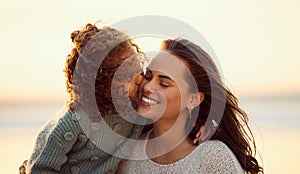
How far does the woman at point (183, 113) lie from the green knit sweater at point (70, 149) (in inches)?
5.1

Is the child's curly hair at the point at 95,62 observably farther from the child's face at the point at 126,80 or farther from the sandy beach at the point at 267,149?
the sandy beach at the point at 267,149

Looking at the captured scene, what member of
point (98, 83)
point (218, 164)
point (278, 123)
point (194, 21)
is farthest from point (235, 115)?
point (278, 123)

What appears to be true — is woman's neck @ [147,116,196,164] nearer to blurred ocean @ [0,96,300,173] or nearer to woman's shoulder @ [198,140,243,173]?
woman's shoulder @ [198,140,243,173]

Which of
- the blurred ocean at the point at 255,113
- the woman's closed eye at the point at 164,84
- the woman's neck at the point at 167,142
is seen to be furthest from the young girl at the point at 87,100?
the blurred ocean at the point at 255,113

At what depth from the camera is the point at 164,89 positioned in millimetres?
3986

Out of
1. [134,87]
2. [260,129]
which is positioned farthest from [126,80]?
[260,129]

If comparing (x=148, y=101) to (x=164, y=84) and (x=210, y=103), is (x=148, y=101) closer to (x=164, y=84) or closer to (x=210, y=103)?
(x=164, y=84)

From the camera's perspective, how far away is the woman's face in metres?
3.96

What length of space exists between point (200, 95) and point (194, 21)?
229 inches

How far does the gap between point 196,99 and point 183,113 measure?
8cm

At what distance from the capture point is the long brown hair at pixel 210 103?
13.4 feet

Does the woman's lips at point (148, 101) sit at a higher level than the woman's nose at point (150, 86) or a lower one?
lower

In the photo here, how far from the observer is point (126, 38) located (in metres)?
3.95

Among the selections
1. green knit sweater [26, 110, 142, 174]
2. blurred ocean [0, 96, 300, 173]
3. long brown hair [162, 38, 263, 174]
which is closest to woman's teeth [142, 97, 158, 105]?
green knit sweater [26, 110, 142, 174]
